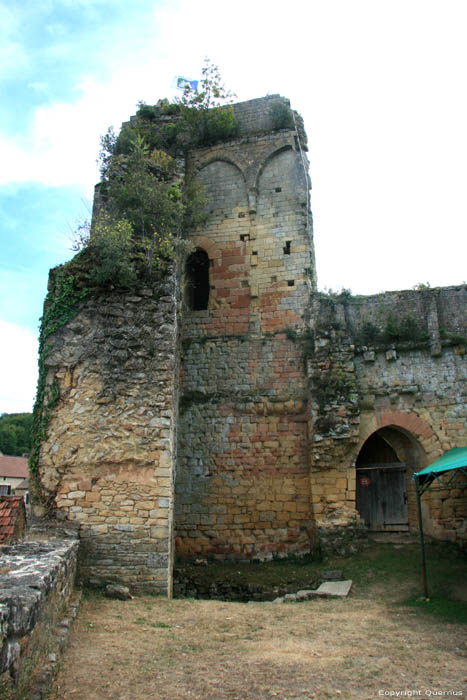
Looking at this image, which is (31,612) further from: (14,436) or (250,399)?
(14,436)

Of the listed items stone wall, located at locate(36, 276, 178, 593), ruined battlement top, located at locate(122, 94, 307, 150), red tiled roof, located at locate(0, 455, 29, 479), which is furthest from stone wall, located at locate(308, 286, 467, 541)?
Result: red tiled roof, located at locate(0, 455, 29, 479)

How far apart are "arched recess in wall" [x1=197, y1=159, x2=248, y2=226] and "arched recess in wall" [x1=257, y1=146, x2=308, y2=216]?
1.69 feet

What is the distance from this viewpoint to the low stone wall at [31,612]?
11.5 ft

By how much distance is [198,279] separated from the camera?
14.2 m

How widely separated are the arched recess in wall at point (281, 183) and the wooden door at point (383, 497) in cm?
668

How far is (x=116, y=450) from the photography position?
28.7 feet

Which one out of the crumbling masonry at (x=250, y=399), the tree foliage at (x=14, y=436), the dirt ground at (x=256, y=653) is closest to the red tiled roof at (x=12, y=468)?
the tree foliage at (x=14, y=436)

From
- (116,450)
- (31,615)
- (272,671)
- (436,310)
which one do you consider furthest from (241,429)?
(31,615)

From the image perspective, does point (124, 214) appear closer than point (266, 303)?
Yes

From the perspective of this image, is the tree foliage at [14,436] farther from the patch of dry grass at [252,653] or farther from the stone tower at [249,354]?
the patch of dry grass at [252,653]

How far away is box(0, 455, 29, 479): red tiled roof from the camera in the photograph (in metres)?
43.1

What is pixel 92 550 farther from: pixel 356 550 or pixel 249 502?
pixel 356 550

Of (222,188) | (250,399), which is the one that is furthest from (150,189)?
(250,399)

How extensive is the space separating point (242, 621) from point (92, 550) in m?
2.66
